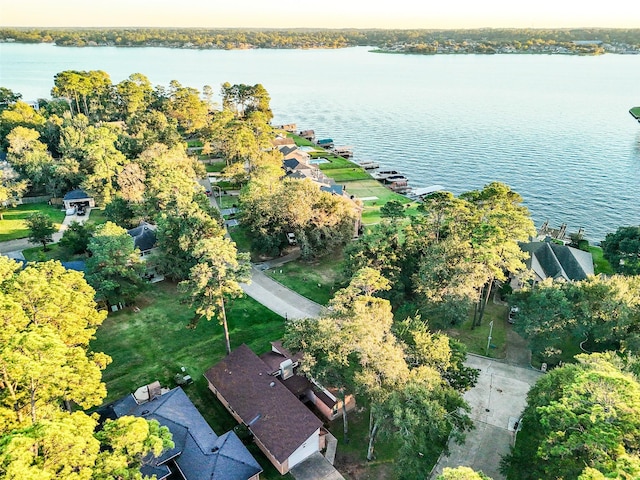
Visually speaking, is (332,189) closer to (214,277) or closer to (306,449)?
(214,277)

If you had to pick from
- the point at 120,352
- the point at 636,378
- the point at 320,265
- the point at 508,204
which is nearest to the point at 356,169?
the point at 320,265

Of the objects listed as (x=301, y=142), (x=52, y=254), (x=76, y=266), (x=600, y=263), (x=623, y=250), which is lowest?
(x=52, y=254)

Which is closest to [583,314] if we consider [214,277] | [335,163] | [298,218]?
[214,277]

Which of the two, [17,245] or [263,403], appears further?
[17,245]

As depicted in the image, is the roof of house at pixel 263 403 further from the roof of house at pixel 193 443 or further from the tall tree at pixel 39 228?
the tall tree at pixel 39 228

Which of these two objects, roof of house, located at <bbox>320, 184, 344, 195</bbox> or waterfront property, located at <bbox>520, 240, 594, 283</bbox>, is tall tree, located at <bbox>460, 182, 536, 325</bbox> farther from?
roof of house, located at <bbox>320, 184, 344, 195</bbox>

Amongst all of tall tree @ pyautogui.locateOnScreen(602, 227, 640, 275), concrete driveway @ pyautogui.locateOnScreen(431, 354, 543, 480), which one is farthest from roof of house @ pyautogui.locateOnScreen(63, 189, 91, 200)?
tall tree @ pyautogui.locateOnScreen(602, 227, 640, 275)
